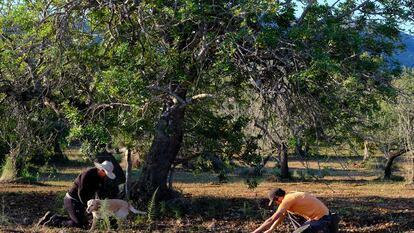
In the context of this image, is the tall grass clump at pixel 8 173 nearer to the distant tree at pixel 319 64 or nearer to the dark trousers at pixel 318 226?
the distant tree at pixel 319 64

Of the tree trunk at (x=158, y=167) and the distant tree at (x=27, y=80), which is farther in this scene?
the tree trunk at (x=158, y=167)

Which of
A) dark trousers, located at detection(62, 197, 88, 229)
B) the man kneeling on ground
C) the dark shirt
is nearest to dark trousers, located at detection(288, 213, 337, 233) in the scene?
the man kneeling on ground

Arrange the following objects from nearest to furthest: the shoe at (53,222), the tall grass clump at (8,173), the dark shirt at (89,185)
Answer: the dark shirt at (89,185), the shoe at (53,222), the tall grass clump at (8,173)

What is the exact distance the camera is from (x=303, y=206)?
8.47 m

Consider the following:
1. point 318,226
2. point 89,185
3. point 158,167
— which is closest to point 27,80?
point 89,185

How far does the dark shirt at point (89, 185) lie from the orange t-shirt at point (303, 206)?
11.5 ft

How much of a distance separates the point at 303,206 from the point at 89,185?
3.77 m

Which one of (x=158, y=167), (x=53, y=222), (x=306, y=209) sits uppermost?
(x=158, y=167)

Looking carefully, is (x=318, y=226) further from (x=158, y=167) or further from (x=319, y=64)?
(x=158, y=167)

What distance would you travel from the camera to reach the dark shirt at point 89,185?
10352 mm

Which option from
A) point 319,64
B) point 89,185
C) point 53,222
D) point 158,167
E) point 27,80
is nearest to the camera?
point 319,64

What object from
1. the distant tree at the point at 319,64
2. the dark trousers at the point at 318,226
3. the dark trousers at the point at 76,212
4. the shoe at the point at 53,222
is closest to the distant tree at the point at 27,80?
the shoe at the point at 53,222

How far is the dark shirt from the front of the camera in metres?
10.4

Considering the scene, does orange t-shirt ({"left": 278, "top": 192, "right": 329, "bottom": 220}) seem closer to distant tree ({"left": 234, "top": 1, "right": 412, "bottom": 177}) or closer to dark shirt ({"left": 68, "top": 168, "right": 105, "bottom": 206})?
distant tree ({"left": 234, "top": 1, "right": 412, "bottom": 177})
